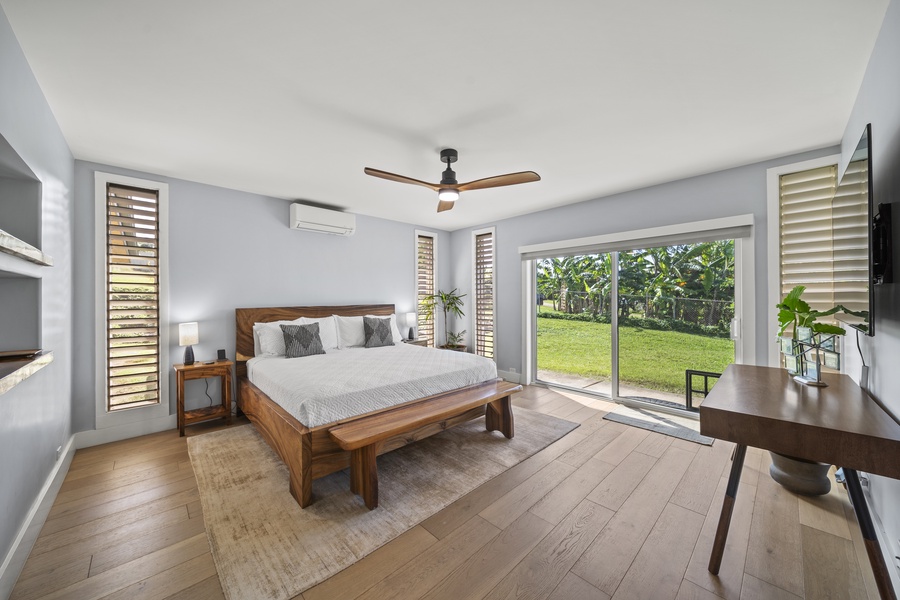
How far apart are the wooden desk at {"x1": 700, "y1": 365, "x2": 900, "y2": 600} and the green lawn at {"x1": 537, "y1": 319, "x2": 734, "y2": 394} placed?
2.04 metres

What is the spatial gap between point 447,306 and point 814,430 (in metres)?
4.91

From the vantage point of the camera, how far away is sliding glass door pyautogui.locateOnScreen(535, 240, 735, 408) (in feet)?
12.4

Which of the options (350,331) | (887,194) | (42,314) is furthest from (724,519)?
(42,314)

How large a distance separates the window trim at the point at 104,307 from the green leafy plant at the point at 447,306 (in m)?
3.47

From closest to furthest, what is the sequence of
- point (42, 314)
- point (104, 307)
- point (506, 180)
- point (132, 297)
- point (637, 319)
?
point (42, 314) < point (506, 180) < point (104, 307) < point (132, 297) < point (637, 319)

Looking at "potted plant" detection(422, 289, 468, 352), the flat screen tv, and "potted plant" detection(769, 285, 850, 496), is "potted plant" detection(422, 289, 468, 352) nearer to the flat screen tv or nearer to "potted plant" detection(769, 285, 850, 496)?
"potted plant" detection(769, 285, 850, 496)

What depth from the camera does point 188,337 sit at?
3.57 metres

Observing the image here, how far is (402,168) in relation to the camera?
134 inches

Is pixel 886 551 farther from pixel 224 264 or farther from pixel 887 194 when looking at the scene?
pixel 224 264

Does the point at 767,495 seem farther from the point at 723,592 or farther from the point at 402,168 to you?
the point at 402,168

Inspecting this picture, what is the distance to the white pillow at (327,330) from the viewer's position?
4375 mm

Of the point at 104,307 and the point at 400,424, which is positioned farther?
the point at 104,307

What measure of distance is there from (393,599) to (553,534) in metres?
0.95

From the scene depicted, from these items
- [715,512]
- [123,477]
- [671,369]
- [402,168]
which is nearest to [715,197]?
[671,369]
